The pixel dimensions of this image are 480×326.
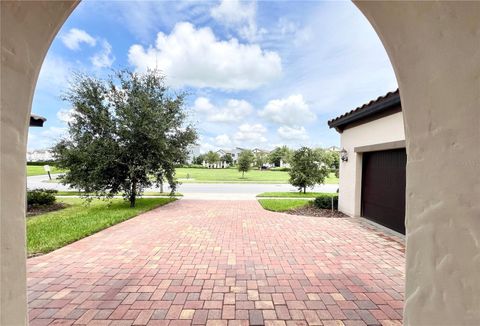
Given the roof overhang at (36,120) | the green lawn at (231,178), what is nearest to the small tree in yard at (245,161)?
the green lawn at (231,178)

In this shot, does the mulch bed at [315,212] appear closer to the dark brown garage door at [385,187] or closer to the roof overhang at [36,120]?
the dark brown garage door at [385,187]

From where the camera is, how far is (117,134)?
994cm

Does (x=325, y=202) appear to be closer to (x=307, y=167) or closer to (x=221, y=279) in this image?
(x=307, y=167)

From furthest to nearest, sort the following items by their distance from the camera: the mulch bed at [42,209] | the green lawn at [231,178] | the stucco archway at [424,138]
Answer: the green lawn at [231,178]
the mulch bed at [42,209]
the stucco archway at [424,138]

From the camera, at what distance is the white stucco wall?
6.43 m

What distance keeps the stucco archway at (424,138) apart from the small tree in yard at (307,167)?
43.3 ft

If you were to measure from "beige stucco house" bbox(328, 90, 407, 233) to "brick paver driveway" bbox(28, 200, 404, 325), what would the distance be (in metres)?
1.13

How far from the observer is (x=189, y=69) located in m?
9.87

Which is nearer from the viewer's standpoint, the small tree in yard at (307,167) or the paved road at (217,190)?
the small tree in yard at (307,167)

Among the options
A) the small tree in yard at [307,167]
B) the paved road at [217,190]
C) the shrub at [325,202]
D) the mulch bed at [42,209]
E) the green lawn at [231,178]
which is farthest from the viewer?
the green lawn at [231,178]

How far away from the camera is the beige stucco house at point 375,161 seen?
625 centimetres

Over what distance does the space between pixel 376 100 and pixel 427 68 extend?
5.72 metres

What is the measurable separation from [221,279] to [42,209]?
984 centimetres

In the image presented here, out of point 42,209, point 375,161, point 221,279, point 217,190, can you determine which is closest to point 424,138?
point 221,279
